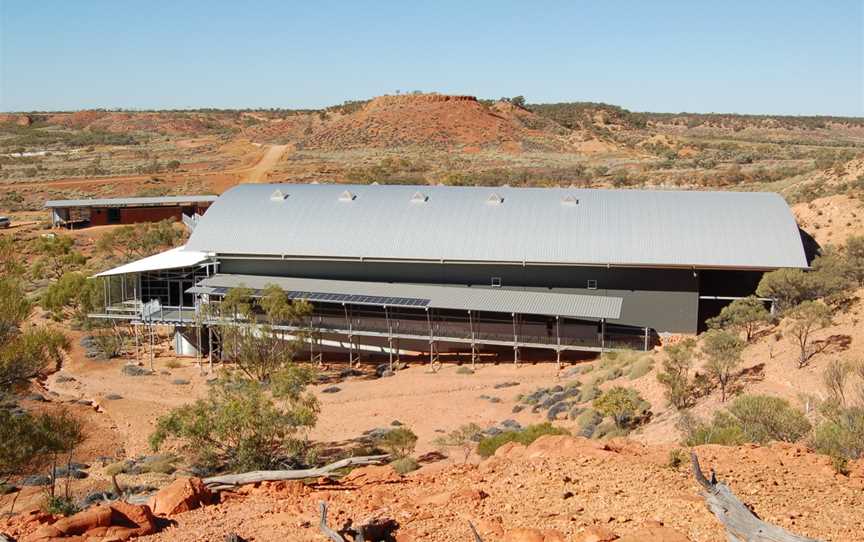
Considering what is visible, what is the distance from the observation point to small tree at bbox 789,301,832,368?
89.1 ft

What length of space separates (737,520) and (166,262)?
117 feet

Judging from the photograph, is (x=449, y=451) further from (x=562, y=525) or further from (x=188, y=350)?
(x=188, y=350)

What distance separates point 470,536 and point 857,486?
7.19 m

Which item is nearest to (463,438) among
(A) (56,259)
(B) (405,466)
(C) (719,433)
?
(B) (405,466)

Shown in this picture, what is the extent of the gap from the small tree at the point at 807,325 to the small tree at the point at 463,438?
1089 centimetres

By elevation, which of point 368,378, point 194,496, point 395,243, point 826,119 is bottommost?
point 368,378

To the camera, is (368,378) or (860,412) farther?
(368,378)

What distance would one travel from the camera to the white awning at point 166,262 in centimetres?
4056

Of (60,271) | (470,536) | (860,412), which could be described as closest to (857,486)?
(860,412)

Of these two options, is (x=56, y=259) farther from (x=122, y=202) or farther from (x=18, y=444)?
(x=18, y=444)

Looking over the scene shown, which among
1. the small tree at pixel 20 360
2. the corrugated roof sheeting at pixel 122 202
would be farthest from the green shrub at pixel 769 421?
the corrugated roof sheeting at pixel 122 202

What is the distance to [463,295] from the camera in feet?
125

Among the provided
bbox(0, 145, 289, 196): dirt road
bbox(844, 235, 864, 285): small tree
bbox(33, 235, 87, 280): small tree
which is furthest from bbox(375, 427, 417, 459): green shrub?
bbox(0, 145, 289, 196): dirt road

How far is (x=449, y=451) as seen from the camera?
25031 mm
